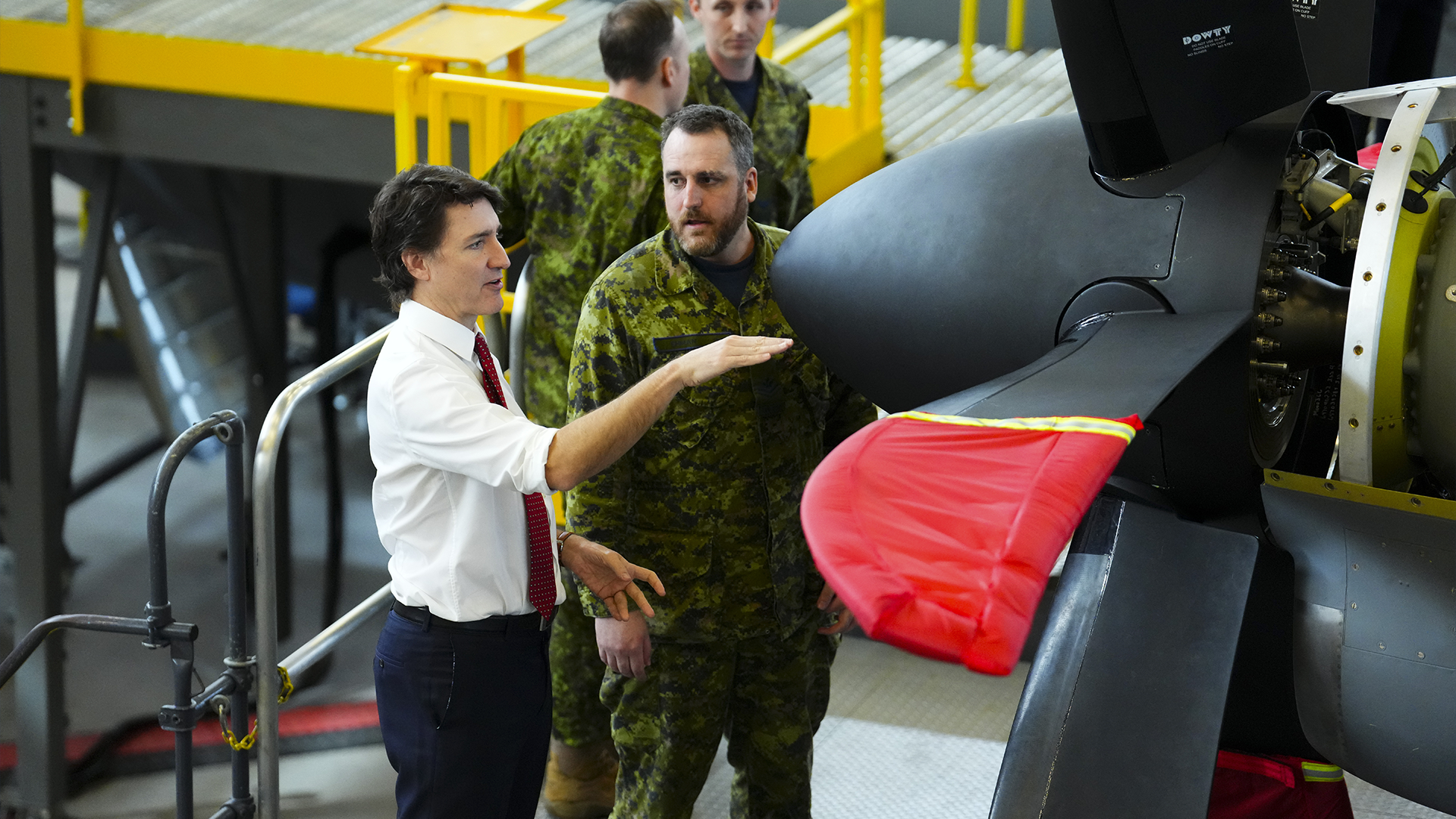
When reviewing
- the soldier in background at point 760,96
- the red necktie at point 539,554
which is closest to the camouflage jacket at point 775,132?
the soldier in background at point 760,96

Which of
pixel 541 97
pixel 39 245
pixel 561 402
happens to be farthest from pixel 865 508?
pixel 39 245

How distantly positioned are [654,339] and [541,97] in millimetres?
1581

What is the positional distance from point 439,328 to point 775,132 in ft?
7.16

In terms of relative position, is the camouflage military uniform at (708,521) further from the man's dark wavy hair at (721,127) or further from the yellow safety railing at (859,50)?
the yellow safety railing at (859,50)

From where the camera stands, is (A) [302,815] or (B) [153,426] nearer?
(A) [302,815]

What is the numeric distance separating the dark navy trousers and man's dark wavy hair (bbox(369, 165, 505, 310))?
0.62m

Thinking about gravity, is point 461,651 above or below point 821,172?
below

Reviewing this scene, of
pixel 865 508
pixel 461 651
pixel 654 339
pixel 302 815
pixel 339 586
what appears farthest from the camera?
pixel 339 586

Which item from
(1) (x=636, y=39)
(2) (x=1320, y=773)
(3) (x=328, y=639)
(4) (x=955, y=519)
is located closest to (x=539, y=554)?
(3) (x=328, y=639)

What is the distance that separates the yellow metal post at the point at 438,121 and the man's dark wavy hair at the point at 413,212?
1.87m

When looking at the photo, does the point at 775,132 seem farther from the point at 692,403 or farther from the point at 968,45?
the point at 968,45

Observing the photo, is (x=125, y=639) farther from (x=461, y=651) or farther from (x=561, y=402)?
(x=461, y=651)

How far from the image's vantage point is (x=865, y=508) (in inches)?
47.0

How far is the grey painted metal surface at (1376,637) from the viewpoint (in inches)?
72.0
